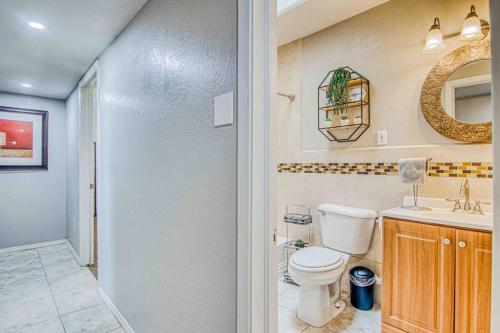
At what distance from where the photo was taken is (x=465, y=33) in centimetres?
163

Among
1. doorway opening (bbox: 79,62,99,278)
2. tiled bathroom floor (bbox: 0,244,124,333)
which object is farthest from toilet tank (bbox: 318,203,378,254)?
doorway opening (bbox: 79,62,99,278)

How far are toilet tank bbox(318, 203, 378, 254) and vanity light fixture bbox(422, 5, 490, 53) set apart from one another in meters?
1.23

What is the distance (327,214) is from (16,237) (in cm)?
405

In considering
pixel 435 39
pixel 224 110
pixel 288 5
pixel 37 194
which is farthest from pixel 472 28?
pixel 37 194

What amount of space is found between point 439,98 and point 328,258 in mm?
1347

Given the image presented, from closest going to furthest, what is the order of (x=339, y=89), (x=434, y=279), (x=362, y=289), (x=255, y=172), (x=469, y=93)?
(x=255, y=172) < (x=434, y=279) < (x=469, y=93) < (x=362, y=289) < (x=339, y=89)

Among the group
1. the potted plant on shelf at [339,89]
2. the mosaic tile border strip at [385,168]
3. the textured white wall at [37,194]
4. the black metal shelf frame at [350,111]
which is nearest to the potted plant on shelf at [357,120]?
the black metal shelf frame at [350,111]

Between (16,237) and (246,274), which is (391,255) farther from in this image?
(16,237)

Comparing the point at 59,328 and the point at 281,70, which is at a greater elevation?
the point at 281,70

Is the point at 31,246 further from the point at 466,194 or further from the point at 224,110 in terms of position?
the point at 466,194

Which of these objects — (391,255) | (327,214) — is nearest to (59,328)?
(327,214)

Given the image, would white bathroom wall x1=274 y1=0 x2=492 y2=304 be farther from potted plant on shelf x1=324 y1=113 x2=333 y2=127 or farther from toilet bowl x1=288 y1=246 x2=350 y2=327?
toilet bowl x1=288 y1=246 x2=350 y2=327

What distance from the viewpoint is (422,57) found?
192 cm

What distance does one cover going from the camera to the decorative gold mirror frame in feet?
5.50
